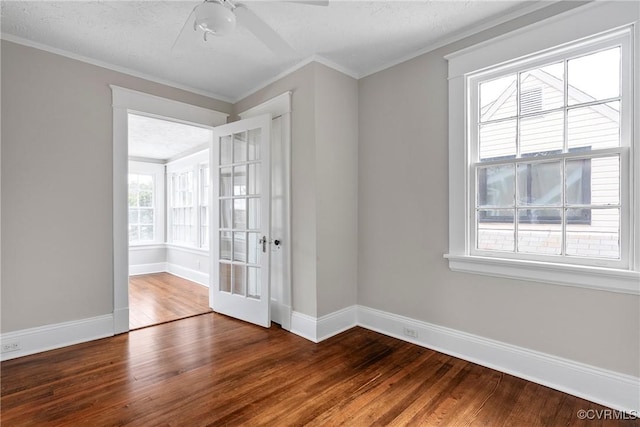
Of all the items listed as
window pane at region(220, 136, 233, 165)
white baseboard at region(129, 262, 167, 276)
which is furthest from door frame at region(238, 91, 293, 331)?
white baseboard at region(129, 262, 167, 276)

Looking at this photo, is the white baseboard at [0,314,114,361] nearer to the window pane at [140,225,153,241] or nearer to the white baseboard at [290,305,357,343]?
the white baseboard at [290,305,357,343]

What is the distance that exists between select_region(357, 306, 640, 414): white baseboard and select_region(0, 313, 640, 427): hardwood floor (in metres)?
0.07

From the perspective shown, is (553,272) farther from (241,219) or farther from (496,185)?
(241,219)

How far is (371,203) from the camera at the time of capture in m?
3.19

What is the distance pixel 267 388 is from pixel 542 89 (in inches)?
113

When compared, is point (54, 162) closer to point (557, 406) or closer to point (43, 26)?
point (43, 26)

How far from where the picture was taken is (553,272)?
209 cm

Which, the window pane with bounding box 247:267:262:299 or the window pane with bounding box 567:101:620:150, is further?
the window pane with bounding box 247:267:262:299

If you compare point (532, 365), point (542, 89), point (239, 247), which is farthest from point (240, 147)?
point (532, 365)

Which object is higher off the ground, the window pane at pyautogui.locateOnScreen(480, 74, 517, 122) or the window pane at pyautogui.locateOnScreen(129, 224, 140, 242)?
the window pane at pyautogui.locateOnScreen(480, 74, 517, 122)

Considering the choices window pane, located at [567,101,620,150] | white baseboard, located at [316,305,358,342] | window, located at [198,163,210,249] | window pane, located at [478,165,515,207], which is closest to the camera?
window pane, located at [567,101,620,150]

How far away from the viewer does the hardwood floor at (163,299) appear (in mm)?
3570

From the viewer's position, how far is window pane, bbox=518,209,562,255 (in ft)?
7.06

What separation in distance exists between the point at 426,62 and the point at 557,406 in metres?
2.72
